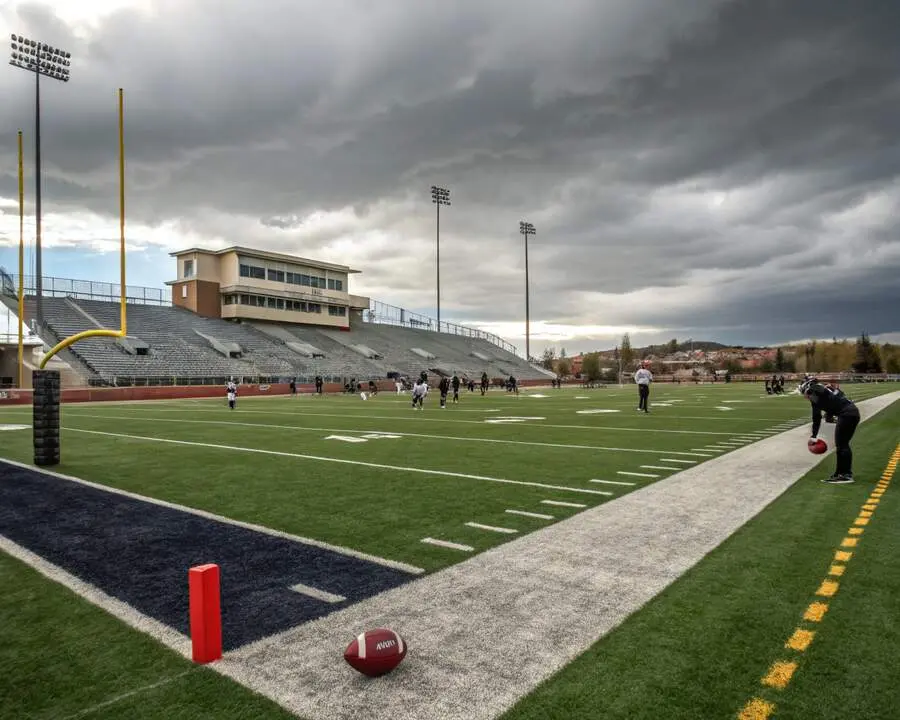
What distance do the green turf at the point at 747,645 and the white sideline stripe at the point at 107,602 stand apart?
83.2 inches

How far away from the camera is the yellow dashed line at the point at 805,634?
9.59 ft

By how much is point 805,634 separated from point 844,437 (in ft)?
18.7

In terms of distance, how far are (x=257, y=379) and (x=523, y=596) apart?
43.3 m

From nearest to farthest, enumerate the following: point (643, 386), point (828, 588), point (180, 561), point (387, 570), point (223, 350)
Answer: point (828, 588), point (387, 570), point (180, 561), point (643, 386), point (223, 350)

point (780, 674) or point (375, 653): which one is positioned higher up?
point (375, 653)

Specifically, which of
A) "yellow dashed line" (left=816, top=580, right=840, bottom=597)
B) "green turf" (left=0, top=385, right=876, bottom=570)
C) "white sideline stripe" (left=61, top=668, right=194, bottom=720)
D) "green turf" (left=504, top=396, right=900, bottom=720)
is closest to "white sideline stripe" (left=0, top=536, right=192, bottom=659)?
"white sideline stripe" (left=61, top=668, right=194, bottom=720)

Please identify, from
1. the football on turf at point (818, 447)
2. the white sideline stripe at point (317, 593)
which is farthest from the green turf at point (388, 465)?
the football on turf at point (818, 447)

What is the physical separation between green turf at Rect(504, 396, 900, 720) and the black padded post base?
10.0 metres

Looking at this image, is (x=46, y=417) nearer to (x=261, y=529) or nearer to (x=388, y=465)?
(x=388, y=465)

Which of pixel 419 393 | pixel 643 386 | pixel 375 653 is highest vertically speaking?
pixel 643 386

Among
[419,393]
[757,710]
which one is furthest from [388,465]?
[419,393]

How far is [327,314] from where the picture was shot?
63.8m

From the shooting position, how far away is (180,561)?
5281 millimetres

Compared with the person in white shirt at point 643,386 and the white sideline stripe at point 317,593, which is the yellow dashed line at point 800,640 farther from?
the person in white shirt at point 643,386
